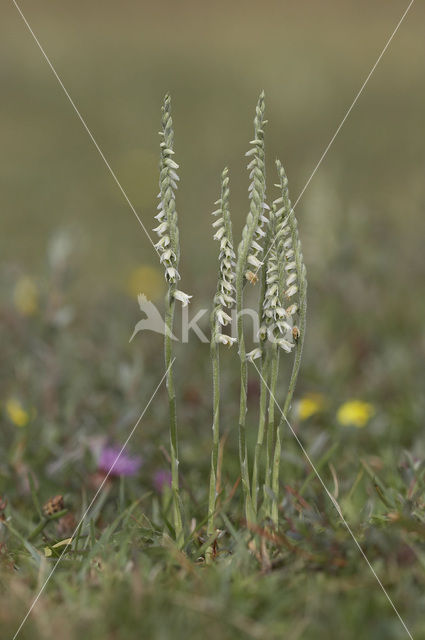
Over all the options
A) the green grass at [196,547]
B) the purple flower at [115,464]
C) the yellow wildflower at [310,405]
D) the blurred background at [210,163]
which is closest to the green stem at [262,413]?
the green grass at [196,547]

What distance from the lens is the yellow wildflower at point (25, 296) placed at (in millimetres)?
4085

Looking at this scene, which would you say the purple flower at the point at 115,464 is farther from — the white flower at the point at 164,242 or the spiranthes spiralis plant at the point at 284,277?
the white flower at the point at 164,242

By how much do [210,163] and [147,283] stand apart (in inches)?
108

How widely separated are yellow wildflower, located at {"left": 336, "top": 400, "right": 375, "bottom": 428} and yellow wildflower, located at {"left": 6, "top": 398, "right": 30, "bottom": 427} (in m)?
1.35

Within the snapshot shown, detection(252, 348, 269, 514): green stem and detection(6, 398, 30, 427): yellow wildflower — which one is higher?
detection(252, 348, 269, 514): green stem

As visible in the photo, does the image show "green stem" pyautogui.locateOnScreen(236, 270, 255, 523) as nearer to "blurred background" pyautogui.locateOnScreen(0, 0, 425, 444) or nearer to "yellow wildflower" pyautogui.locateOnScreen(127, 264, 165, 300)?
"blurred background" pyautogui.locateOnScreen(0, 0, 425, 444)

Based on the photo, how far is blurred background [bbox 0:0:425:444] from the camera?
4.37 meters

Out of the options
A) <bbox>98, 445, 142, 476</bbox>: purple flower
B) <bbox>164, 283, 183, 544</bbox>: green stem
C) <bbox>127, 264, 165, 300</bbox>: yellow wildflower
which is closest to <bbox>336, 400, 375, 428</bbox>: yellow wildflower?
<bbox>98, 445, 142, 476</bbox>: purple flower

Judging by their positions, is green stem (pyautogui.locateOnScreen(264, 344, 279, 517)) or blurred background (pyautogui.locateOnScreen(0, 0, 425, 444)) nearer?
green stem (pyautogui.locateOnScreen(264, 344, 279, 517))

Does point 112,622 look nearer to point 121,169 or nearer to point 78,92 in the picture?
point 121,169

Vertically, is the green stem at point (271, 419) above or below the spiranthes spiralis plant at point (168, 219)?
below

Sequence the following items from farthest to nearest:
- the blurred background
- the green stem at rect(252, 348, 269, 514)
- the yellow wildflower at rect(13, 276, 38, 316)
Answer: the blurred background → the yellow wildflower at rect(13, 276, 38, 316) → the green stem at rect(252, 348, 269, 514)

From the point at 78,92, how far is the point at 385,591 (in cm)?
859

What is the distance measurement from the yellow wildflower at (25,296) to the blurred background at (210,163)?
0.02 meters
